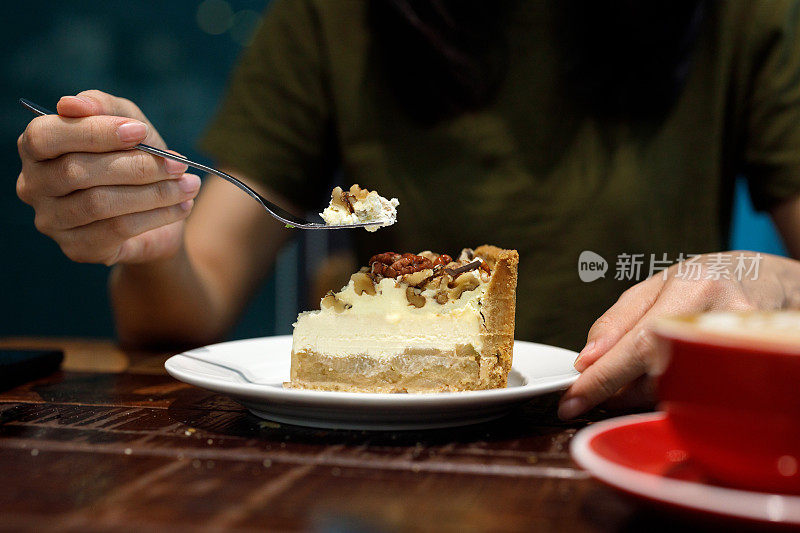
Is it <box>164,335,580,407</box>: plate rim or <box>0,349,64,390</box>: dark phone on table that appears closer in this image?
<box>164,335,580,407</box>: plate rim

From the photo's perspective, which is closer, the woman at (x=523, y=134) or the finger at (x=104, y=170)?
the finger at (x=104, y=170)

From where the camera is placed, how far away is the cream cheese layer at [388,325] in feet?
3.49

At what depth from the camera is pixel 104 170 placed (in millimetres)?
1121

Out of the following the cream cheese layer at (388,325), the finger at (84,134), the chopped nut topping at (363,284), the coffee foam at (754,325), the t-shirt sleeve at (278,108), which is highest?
the t-shirt sleeve at (278,108)

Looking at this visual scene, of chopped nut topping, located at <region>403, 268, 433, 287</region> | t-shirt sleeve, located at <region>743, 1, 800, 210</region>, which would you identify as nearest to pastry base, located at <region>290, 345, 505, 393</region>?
chopped nut topping, located at <region>403, 268, 433, 287</region>

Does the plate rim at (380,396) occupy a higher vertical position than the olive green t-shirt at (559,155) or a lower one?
lower

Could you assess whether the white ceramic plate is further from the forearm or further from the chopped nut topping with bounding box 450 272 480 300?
the forearm

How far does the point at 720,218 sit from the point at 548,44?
0.70m

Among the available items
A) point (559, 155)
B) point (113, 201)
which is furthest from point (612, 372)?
Answer: point (559, 155)

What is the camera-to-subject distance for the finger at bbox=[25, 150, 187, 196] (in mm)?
1120

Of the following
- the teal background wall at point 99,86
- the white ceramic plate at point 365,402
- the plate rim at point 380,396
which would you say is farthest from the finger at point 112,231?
the teal background wall at point 99,86

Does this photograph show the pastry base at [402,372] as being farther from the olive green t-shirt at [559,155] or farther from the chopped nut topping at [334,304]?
the olive green t-shirt at [559,155]

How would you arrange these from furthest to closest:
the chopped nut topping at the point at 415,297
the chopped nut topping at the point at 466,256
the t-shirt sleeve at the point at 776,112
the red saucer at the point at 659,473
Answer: the t-shirt sleeve at the point at 776,112, the chopped nut topping at the point at 466,256, the chopped nut topping at the point at 415,297, the red saucer at the point at 659,473

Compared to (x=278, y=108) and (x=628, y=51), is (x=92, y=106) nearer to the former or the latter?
(x=278, y=108)
